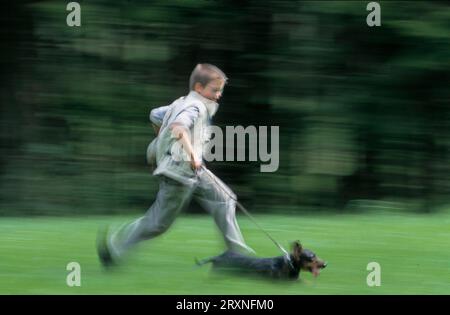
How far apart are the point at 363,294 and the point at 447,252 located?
1.54 meters

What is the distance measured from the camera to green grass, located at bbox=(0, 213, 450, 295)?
6.23 m

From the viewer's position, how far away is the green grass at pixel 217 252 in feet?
20.4

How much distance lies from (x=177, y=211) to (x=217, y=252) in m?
1.04

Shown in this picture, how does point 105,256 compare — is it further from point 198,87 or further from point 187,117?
point 198,87

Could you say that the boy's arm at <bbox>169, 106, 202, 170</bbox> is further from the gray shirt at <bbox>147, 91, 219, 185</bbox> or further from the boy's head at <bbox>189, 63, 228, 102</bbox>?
the boy's head at <bbox>189, 63, 228, 102</bbox>

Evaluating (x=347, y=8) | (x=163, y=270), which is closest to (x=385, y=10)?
(x=347, y=8)

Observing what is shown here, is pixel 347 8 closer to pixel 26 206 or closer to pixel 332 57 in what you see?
pixel 332 57

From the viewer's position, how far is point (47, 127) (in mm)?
12266

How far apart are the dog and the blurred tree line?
5.15 m

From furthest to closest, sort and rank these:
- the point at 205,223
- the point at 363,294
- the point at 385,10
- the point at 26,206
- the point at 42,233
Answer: the point at 26,206, the point at 385,10, the point at 205,223, the point at 42,233, the point at 363,294

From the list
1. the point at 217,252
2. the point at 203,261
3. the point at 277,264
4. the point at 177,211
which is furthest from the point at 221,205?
the point at 217,252

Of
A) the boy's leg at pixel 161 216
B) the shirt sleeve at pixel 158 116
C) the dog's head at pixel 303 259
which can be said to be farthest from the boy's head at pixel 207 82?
the dog's head at pixel 303 259

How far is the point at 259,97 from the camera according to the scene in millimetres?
11961

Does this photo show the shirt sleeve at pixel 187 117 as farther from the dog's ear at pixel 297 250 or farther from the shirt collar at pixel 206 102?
the dog's ear at pixel 297 250
